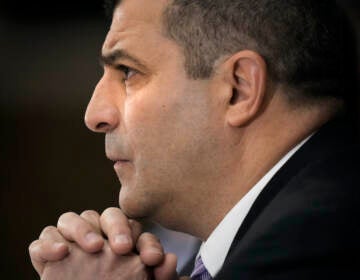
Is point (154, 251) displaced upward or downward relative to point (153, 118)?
downward

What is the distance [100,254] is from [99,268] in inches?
1.6

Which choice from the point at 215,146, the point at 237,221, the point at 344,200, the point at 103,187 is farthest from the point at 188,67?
the point at 103,187

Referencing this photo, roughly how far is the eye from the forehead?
0.06 meters

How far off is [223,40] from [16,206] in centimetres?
360

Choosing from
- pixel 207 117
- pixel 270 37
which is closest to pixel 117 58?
pixel 207 117

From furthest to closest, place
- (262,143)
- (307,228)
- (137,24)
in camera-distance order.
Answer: (137,24), (262,143), (307,228)

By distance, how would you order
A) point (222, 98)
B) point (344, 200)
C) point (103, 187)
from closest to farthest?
point (344, 200) → point (222, 98) → point (103, 187)

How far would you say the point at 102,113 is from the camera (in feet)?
5.70

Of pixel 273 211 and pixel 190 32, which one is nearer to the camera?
pixel 273 211

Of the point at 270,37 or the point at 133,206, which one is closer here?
the point at 270,37

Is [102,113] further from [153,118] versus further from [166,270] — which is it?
[166,270]

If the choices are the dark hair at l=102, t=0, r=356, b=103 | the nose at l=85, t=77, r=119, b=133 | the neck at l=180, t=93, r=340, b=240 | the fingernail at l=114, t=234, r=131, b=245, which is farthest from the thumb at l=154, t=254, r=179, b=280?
the dark hair at l=102, t=0, r=356, b=103

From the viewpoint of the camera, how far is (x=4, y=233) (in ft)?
16.0

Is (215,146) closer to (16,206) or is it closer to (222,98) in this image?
(222,98)
